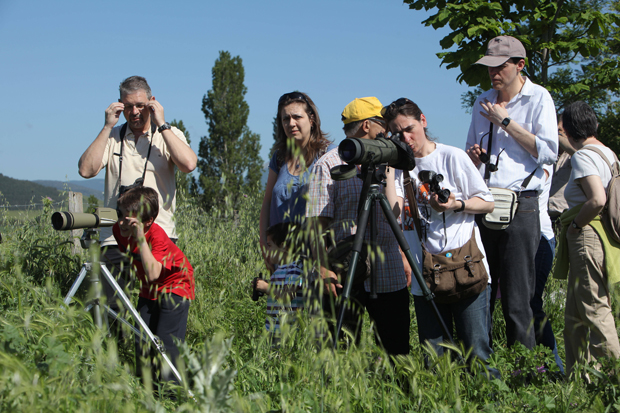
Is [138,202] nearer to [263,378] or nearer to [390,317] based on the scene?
[263,378]

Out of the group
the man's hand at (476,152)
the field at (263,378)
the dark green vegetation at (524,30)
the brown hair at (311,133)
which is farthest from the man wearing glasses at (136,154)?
the dark green vegetation at (524,30)

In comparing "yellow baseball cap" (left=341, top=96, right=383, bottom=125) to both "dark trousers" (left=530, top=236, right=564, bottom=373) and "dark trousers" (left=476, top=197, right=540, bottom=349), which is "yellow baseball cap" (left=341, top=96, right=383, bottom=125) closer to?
"dark trousers" (left=476, top=197, right=540, bottom=349)

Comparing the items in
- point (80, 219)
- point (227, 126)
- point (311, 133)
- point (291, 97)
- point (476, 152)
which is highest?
point (227, 126)

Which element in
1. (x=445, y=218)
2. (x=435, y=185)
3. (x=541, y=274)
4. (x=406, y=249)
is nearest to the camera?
(x=406, y=249)

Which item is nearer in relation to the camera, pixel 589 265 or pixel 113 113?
pixel 589 265

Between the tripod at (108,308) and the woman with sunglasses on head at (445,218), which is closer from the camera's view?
the tripod at (108,308)

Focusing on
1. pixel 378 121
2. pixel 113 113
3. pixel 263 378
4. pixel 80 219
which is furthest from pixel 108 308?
pixel 378 121

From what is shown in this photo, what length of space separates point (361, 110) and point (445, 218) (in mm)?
845

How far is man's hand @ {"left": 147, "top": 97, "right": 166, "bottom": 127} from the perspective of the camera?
120 inches

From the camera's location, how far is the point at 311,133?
293cm

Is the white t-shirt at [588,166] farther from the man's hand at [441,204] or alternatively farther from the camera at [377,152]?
the camera at [377,152]

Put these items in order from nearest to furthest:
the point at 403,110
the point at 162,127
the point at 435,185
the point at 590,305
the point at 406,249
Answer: the point at 406,249 → the point at 435,185 → the point at 403,110 → the point at 590,305 → the point at 162,127

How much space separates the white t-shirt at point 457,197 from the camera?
234cm

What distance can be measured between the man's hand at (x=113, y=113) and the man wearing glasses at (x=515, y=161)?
2246 mm
